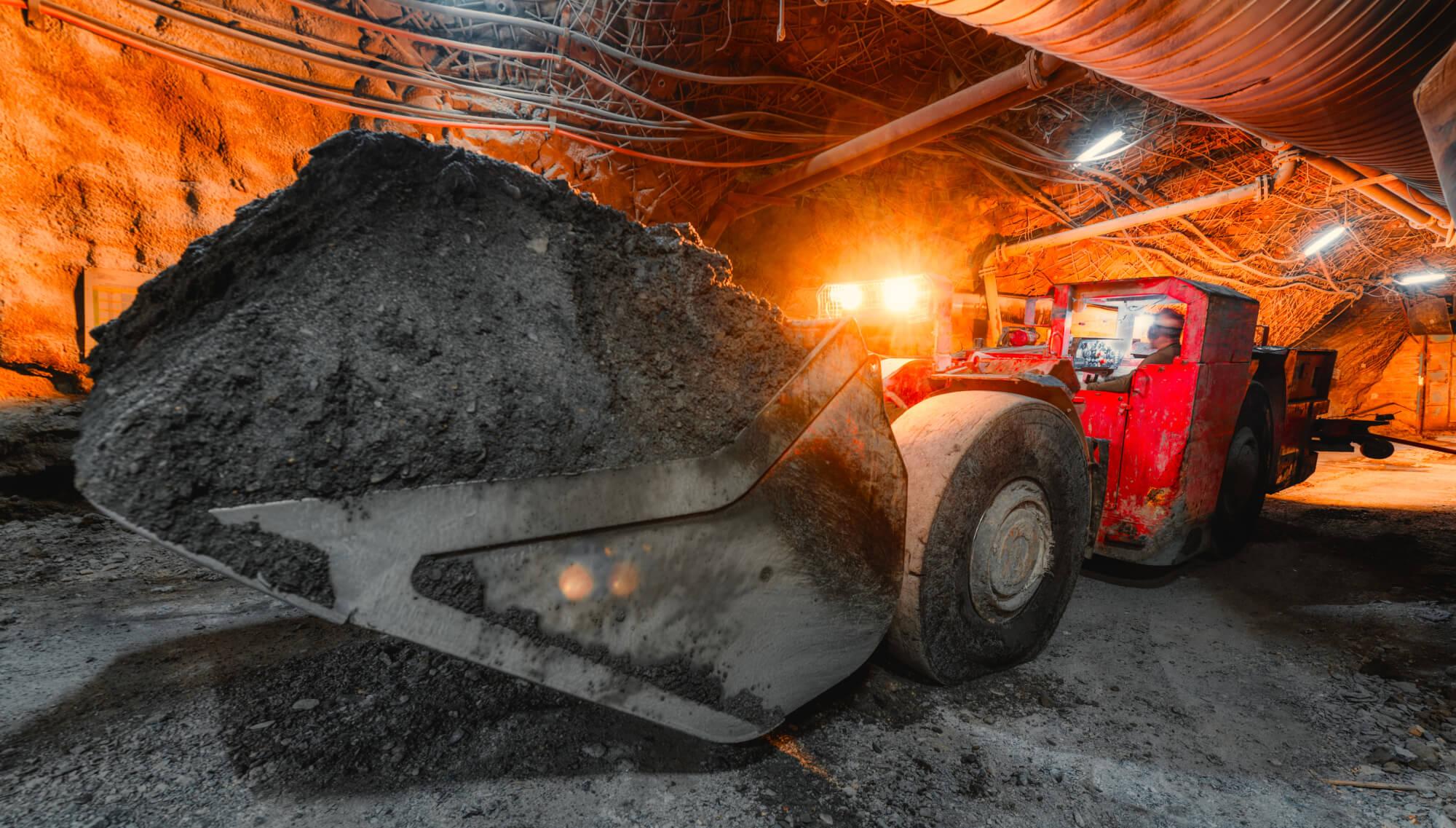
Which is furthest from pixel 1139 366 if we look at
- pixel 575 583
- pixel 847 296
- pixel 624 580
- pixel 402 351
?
pixel 402 351

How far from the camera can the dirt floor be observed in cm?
160

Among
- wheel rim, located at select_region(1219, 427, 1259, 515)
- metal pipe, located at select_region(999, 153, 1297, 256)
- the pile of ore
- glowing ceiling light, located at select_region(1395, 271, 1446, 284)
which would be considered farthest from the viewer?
glowing ceiling light, located at select_region(1395, 271, 1446, 284)

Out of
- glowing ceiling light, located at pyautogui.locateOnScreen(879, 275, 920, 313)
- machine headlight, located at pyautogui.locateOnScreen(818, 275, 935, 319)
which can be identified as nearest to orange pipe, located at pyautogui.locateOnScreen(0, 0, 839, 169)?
machine headlight, located at pyautogui.locateOnScreen(818, 275, 935, 319)

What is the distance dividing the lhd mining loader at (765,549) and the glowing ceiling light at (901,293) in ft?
4.51

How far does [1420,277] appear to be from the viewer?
1220 centimetres

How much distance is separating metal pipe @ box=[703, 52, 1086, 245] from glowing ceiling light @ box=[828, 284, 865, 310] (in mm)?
1971

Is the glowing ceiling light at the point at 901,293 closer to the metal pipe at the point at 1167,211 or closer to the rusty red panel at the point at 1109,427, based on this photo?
the rusty red panel at the point at 1109,427

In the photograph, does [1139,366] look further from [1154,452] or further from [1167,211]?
[1167,211]

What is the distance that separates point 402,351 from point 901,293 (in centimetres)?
391

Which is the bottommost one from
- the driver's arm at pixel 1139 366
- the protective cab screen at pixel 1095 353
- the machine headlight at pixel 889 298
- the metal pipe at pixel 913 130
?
the driver's arm at pixel 1139 366

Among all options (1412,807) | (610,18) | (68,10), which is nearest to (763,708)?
(1412,807)

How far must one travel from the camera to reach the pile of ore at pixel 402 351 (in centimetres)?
103

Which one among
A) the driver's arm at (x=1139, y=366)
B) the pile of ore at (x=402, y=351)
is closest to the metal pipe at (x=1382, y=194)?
the driver's arm at (x=1139, y=366)

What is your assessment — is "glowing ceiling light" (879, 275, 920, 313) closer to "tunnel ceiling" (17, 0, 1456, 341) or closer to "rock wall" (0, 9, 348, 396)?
"tunnel ceiling" (17, 0, 1456, 341)
